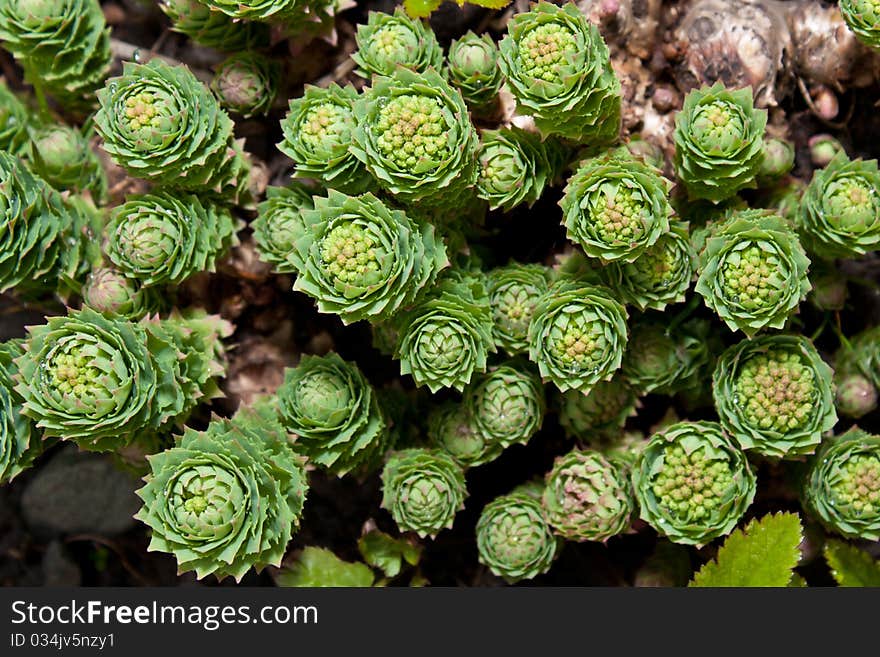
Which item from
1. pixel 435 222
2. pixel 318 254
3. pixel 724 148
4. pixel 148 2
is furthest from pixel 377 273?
pixel 148 2

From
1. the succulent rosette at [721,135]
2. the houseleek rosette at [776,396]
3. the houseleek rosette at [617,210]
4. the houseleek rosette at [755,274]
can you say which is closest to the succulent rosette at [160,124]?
the houseleek rosette at [617,210]

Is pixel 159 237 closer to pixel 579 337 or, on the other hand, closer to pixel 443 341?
pixel 443 341

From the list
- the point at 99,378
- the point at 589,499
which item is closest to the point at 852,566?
the point at 589,499

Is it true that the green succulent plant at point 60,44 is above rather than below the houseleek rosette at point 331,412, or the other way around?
above

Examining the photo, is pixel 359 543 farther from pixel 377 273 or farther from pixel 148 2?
pixel 148 2

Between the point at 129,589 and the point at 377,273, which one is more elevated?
the point at 377,273

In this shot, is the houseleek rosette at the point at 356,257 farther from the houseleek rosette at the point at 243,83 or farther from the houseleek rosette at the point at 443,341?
the houseleek rosette at the point at 243,83

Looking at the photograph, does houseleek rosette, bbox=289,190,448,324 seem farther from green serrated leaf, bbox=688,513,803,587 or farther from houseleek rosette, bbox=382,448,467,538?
green serrated leaf, bbox=688,513,803,587
